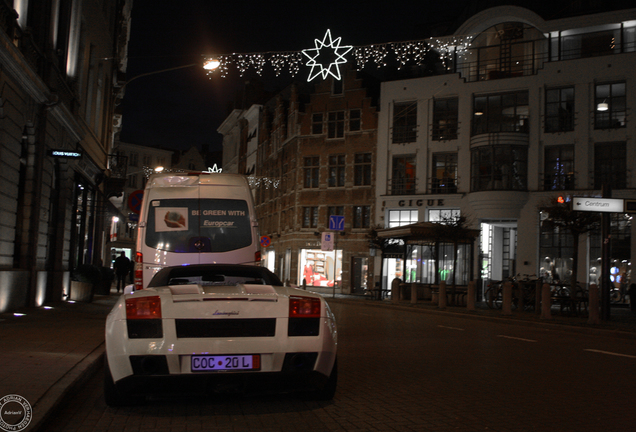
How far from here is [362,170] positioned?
42344mm

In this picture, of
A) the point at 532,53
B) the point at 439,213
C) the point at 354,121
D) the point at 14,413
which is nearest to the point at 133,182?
the point at 354,121

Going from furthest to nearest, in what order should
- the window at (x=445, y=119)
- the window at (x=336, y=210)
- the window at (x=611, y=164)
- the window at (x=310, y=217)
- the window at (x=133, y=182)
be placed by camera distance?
the window at (x=133, y=182)
the window at (x=310, y=217)
the window at (x=336, y=210)
the window at (x=445, y=119)
the window at (x=611, y=164)

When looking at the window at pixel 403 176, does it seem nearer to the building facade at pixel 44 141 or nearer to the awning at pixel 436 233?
the awning at pixel 436 233

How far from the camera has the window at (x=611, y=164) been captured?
33406mm

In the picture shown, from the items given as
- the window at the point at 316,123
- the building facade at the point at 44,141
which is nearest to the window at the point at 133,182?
the window at the point at 316,123

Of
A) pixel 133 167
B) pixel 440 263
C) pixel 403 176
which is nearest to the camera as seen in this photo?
pixel 440 263

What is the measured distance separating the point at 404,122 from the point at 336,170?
639cm

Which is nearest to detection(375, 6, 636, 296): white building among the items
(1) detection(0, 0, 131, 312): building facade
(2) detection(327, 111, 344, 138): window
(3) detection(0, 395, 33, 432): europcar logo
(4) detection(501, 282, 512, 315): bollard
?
(2) detection(327, 111, 344, 138): window

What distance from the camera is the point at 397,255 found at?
37.0 metres

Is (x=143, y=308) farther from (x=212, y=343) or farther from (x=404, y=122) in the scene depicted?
(x=404, y=122)

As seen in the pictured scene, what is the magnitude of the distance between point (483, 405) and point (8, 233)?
12354 mm

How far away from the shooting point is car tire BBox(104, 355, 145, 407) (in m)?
5.57

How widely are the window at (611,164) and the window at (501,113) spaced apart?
12.9 ft

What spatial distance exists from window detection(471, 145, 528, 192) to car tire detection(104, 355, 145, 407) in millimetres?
31512
